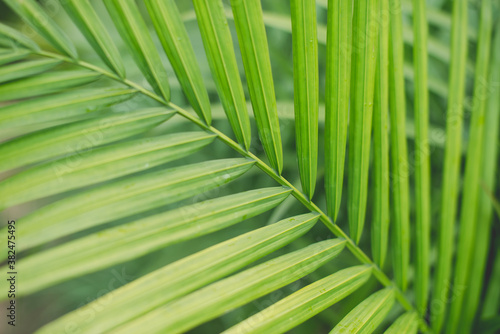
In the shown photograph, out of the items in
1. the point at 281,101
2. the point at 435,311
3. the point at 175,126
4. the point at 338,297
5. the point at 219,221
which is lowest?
the point at 435,311

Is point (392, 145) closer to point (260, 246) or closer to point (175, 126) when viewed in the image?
point (260, 246)

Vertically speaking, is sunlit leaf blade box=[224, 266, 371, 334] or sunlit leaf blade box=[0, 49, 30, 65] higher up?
sunlit leaf blade box=[0, 49, 30, 65]

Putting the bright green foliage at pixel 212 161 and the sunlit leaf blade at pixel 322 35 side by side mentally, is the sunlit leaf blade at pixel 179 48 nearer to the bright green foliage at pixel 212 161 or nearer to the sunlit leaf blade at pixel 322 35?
the bright green foliage at pixel 212 161

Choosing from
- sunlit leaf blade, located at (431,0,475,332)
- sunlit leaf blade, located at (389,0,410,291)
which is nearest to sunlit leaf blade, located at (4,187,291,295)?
sunlit leaf blade, located at (389,0,410,291)

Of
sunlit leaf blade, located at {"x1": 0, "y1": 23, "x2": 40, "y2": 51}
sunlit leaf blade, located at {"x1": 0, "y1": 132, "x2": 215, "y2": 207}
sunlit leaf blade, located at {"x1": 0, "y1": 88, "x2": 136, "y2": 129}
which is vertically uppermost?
sunlit leaf blade, located at {"x1": 0, "y1": 23, "x2": 40, "y2": 51}

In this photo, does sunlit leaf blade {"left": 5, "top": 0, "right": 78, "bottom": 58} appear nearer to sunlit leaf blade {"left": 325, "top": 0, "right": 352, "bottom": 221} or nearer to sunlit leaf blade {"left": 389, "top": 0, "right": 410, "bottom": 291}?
sunlit leaf blade {"left": 325, "top": 0, "right": 352, "bottom": 221}

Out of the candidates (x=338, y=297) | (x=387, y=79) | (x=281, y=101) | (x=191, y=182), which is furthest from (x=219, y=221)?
(x=281, y=101)

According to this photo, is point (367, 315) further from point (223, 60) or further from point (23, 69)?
point (23, 69)
